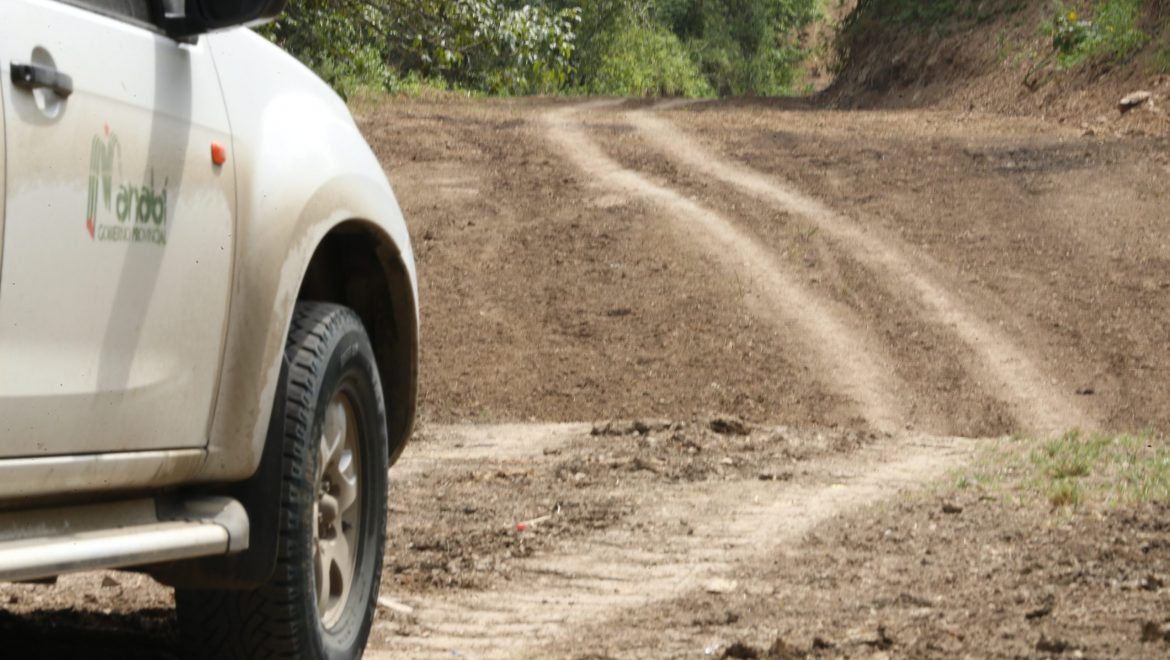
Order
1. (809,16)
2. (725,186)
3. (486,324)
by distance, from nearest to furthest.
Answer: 1. (486,324)
2. (725,186)
3. (809,16)

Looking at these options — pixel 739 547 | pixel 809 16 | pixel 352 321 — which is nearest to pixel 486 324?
pixel 739 547

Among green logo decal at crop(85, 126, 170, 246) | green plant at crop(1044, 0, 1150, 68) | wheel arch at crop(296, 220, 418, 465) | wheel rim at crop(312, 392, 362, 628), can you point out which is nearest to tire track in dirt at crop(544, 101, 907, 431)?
green plant at crop(1044, 0, 1150, 68)

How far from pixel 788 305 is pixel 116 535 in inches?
513

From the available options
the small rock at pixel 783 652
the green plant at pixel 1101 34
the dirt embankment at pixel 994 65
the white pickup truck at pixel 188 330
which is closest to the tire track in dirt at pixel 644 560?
the small rock at pixel 783 652

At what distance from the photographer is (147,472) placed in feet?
11.3

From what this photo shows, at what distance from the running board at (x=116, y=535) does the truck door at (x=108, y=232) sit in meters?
0.13

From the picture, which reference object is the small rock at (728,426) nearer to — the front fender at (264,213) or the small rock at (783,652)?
the small rock at (783,652)

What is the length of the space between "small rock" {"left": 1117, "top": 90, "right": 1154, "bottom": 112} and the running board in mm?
20380

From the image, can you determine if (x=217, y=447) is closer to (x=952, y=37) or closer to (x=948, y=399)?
(x=948, y=399)

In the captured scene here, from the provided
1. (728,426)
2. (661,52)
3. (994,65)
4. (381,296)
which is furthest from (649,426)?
(661,52)

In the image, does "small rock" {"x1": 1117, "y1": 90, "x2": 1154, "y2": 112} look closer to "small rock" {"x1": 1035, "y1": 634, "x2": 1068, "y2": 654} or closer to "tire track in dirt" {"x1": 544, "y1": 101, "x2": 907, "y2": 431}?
"tire track in dirt" {"x1": 544, "y1": 101, "x2": 907, "y2": 431}

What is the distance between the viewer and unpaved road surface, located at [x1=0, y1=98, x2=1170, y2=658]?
5297 millimetres

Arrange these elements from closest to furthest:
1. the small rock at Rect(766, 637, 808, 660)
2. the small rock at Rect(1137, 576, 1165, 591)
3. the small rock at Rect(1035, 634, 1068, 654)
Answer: the small rock at Rect(1035, 634, 1068, 654) → the small rock at Rect(766, 637, 808, 660) → the small rock at Rect(1137, 576, 1165, 591)

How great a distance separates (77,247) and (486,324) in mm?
12684
